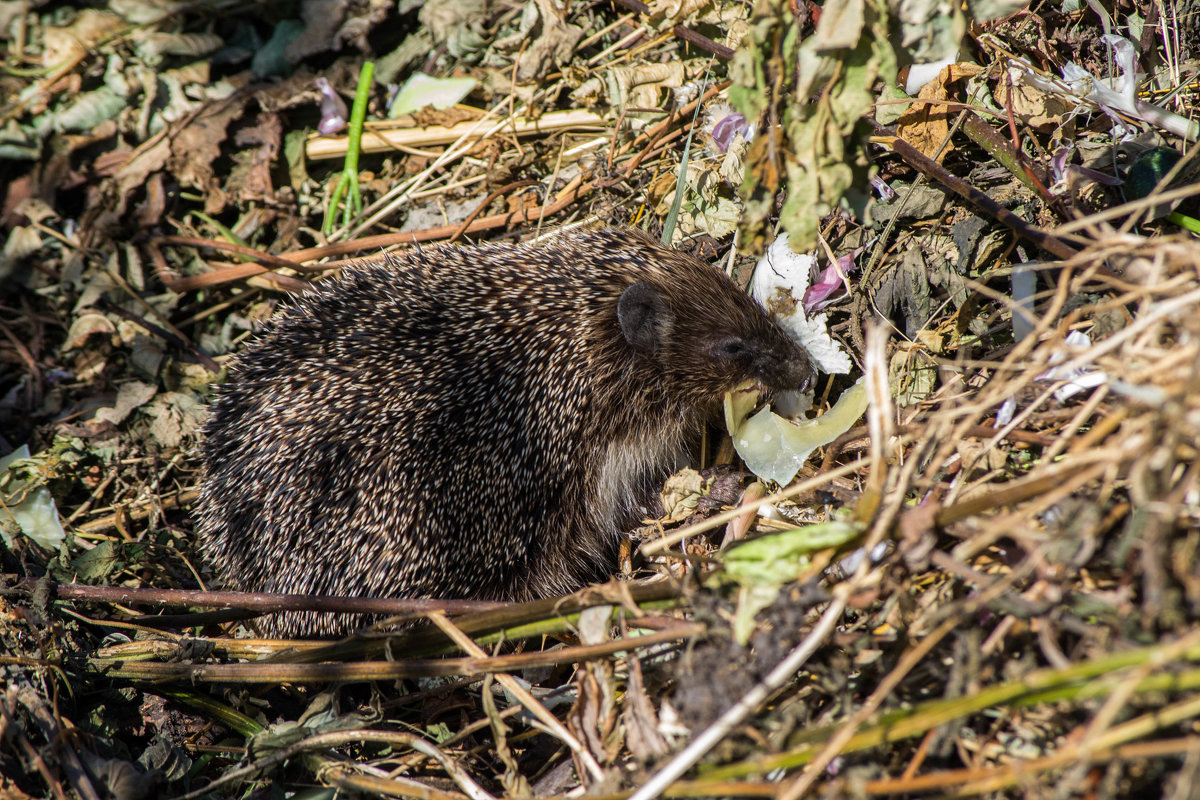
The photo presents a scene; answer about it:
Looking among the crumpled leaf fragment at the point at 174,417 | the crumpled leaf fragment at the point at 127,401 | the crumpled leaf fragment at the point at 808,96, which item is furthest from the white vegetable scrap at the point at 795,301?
the crumpled leaf fragment at the point at 127,401

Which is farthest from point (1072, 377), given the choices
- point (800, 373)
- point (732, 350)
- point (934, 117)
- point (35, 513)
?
point (35, 513)

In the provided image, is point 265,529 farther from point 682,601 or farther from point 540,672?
point 682,601

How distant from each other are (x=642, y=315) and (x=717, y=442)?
120cm

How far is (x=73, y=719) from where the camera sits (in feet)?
12.7

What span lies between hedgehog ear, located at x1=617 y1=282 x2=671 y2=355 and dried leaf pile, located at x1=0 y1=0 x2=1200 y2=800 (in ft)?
2.49

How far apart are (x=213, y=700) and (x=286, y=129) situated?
4.30m

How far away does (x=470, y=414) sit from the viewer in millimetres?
4586

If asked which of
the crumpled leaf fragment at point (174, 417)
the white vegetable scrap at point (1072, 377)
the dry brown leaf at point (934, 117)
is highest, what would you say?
the dry brown leaf at point (934, 117)

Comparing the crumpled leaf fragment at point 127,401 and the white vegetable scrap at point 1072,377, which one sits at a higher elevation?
the white vegetable scrap at point 1072,377

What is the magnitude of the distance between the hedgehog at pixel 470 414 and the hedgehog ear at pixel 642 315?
1 cm

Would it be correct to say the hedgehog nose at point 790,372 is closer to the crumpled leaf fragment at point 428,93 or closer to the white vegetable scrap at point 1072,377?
the white vegetable scrap at point 1072,377

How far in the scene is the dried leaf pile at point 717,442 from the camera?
251cm

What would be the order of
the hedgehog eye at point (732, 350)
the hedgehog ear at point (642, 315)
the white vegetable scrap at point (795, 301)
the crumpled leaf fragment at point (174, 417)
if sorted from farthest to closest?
the crumpled leaf fragment at point (174, 417)
the hedgehog eye at point (732, 350)
the hedgehog ear at point (642, 315)
the white vegetable scrap at point (795, 301)

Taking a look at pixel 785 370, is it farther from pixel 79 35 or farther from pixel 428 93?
pixel 79 35
